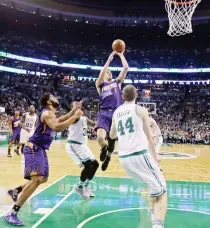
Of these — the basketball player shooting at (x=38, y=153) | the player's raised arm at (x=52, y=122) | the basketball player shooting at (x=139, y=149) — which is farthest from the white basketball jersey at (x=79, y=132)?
the basketball player shooting at (x=139, y=149)

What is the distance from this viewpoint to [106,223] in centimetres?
455

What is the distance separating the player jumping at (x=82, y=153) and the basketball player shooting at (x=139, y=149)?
2.32 meters

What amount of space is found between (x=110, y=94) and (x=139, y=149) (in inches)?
83.8

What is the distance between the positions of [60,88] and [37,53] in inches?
185

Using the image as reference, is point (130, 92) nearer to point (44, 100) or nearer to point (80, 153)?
point (44, 100)

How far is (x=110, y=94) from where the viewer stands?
5738 mm

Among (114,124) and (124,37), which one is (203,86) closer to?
(124,37)

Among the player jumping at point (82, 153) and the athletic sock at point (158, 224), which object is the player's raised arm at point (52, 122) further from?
the player jumping at point (82, 153)

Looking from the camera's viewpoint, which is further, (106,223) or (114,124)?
(106,223)

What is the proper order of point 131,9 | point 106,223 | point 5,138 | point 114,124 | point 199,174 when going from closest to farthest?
1. point 114,124
2. point 106,223
3. point 199,174
4. point 5,138
5. point 131,9

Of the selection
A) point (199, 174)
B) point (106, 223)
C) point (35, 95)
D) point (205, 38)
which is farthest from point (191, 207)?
point (205, 38)

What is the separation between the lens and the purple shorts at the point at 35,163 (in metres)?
4.47

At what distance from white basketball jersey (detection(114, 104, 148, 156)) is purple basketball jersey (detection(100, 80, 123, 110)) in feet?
5.94

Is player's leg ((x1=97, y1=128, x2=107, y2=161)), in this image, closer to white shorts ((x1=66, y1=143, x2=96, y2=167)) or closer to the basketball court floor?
white shorts ((x1=66, y1=143, x2=96, y2=167))
